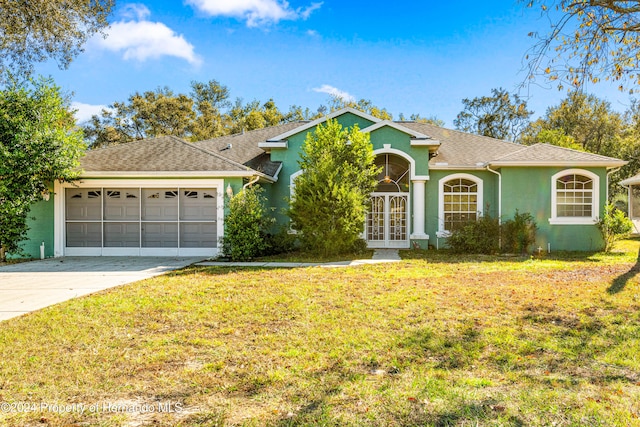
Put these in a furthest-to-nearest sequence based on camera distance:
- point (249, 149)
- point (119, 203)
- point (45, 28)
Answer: point (249, 149), point (119, 203), point (45, 28)

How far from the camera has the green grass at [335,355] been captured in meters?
3.64

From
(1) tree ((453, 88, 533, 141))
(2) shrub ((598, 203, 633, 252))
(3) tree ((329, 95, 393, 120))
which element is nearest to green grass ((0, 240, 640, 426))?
(2) shrub ((598, 203, 633, 252))

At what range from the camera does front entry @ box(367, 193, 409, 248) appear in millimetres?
17875

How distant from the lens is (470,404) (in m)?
3.74

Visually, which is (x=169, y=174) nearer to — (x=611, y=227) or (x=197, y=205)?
(x=197, y=205)

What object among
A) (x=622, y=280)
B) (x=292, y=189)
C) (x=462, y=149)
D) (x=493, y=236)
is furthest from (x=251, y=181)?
(x=622, y=280)

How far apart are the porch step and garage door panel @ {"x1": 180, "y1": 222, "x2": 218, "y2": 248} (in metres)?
6.11

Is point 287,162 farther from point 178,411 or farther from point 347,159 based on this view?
point 178,411

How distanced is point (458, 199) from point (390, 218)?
2890 millimetres

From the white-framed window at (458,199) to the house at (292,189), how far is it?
41mm

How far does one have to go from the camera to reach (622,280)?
9.56 m

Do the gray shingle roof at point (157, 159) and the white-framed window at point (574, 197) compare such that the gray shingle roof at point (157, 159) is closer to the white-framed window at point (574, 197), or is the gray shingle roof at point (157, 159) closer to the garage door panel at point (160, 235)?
the garage door panel at point (160, 235)

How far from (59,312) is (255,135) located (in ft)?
51.2

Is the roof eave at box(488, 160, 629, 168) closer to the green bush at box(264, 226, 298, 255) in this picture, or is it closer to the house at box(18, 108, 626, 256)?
the house at box(18, 108, 626, 256)
